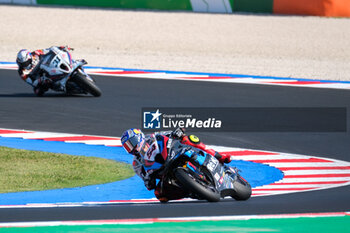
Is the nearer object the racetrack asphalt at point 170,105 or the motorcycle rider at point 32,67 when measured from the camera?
the racetrack asphalt at point 170,105

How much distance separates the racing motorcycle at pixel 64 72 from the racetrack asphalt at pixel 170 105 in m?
0.27

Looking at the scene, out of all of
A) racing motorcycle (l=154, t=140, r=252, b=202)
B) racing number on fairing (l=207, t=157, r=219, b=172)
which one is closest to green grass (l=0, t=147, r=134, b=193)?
racing motorcycle (l=154, t=140, r=252, b=202)

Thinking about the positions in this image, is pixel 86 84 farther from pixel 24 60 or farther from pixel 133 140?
pixel 133 140

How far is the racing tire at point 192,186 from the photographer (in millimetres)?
8125

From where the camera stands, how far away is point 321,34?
25969mm

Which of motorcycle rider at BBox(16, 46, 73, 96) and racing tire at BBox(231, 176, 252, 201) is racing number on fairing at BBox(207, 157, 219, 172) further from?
motorcycle rider at BBox(16, 46, 73, 96)

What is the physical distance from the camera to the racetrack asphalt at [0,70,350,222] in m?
7.71

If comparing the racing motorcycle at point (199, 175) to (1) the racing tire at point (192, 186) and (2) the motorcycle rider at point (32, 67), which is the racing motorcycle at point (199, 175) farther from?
(2) the motorcycle rider at point (32, 67)

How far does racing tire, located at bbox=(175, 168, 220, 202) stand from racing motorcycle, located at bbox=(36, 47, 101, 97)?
8.31m

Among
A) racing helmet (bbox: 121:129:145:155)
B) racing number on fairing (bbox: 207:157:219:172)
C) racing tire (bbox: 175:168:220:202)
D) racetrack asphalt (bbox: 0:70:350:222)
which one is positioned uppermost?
racing helmet (bbox: 121:129:145:155)

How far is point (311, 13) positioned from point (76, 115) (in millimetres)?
15912

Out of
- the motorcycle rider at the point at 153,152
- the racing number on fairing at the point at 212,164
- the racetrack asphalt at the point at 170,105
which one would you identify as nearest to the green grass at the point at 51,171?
the motorcycle rider at the point at 153,152

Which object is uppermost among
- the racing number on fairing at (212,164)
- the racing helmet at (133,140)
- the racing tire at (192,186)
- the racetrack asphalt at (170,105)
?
the racing helmet at (133,140)

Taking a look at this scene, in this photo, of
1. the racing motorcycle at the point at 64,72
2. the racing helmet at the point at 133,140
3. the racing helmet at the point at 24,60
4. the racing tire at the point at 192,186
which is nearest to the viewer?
the racing tire at the point at 192,186
